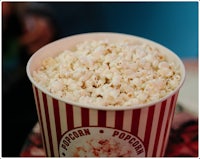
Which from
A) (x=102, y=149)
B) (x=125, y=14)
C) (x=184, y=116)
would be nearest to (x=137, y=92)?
(x=102, y=149)

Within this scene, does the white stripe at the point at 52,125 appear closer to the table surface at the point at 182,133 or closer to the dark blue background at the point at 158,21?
the table surface at the point at 182,133

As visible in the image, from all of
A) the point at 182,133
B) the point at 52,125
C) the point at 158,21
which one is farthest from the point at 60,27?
the point at 52,125

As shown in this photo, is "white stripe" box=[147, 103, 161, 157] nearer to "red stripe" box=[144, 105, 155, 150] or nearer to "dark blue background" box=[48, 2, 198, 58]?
"red stripe" box=[144, 105, 155, 150]

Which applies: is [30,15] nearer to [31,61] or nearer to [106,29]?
[106,29]

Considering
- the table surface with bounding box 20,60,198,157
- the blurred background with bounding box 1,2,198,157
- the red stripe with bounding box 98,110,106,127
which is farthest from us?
the blurred background with bounding box 1,2,198,157

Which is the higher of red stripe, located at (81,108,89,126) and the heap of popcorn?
red stripe, located at (81,108,89,126)

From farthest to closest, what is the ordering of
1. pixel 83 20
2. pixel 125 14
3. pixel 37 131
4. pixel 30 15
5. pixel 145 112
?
1. pixel 83 20
2. pixel 30 15
3. pixel 125 14
4. pixel 37 131
5. pixel 145 112

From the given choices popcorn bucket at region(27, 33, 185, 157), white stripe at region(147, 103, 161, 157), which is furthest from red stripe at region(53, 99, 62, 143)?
white stripe at region(147, 103, 161, 157)
